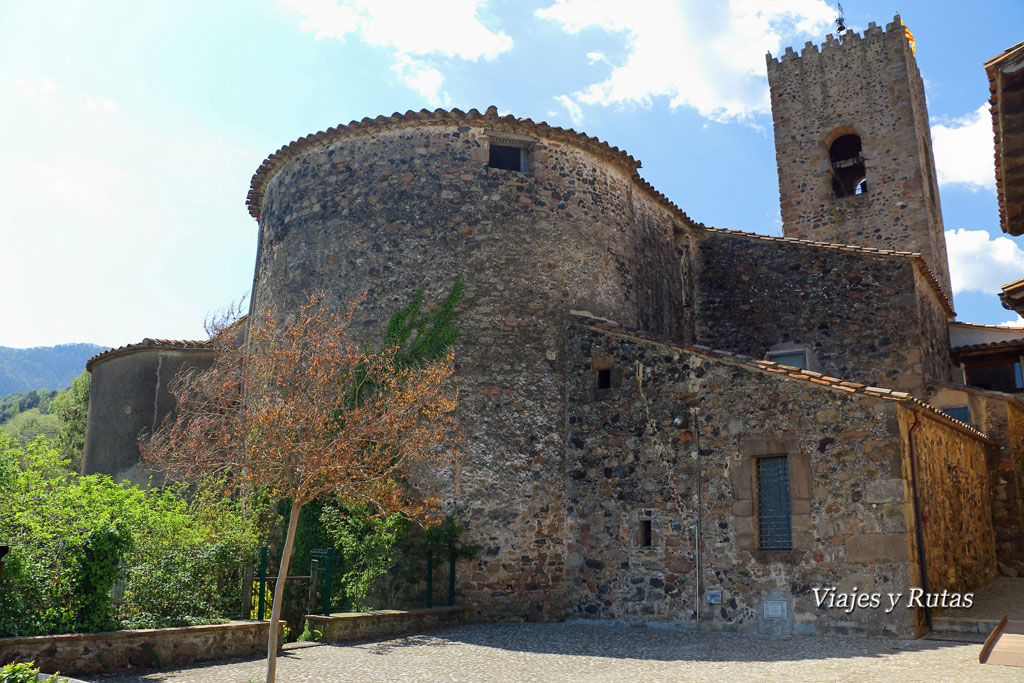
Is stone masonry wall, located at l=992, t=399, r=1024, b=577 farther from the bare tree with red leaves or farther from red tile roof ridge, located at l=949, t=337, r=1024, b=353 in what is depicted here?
the bare tree with red leaves

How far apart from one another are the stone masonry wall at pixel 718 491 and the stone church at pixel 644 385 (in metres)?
0.03

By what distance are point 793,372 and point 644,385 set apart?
236cm

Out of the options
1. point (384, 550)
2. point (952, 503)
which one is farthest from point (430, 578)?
point (952, 503)

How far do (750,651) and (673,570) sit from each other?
2.36m

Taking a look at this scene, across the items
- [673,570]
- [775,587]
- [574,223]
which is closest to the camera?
[775,587]

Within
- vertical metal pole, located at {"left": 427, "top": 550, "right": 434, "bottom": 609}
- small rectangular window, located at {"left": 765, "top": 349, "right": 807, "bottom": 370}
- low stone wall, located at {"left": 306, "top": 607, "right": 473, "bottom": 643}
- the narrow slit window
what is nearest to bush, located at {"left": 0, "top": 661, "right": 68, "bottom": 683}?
low stone wall, located at {"left": 306, "top": 607, "right": 473, "bottom": 643}

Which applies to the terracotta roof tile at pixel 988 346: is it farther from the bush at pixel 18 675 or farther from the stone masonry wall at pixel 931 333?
the bush at pixel 18 675

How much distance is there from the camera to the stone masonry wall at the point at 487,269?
1220cm

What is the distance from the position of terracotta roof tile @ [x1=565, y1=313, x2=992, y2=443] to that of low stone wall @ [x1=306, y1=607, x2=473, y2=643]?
508cm

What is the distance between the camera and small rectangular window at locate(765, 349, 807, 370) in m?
15.5

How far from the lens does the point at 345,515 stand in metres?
11.8

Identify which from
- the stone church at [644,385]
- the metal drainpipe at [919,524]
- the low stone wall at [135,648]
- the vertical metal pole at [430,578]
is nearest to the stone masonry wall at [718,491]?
the stone church at [644,385]

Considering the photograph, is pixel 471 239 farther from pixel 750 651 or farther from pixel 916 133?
pixel 916 133

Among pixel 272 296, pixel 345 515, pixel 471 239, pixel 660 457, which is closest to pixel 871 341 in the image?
pixel 660 457
